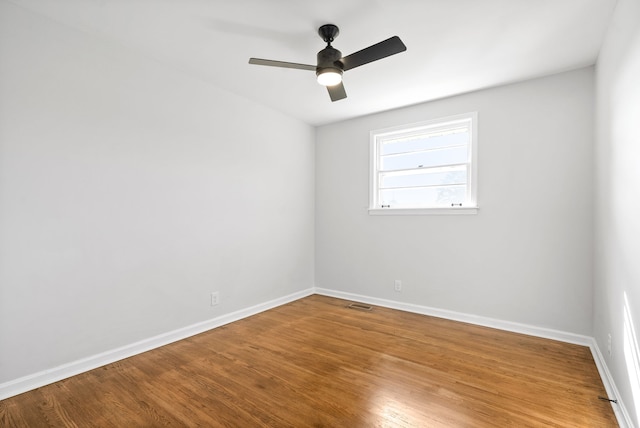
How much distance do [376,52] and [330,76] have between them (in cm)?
37

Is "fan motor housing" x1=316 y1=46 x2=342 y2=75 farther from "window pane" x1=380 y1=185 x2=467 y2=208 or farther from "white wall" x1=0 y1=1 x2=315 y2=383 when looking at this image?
"window pane" x1=380 y1=185 x2=467 y2=208

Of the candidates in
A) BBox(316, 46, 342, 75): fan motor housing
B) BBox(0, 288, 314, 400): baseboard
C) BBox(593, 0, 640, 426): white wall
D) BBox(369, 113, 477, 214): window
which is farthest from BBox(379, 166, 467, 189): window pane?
BBox(0, 288, 314, 400): baseboard

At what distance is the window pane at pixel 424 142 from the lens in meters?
3.54

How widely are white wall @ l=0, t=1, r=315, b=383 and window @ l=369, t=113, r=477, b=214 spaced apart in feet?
5.58

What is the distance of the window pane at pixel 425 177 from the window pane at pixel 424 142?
0.30m

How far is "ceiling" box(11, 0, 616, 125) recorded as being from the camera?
2.02 metres

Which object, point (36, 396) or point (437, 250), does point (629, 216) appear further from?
point (36, 396)

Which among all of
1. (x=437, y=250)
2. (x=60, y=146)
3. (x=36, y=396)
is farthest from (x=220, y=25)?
(x=437, y=250)

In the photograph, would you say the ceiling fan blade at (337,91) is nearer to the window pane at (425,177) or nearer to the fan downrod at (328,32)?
the fan downrod at (328,32)

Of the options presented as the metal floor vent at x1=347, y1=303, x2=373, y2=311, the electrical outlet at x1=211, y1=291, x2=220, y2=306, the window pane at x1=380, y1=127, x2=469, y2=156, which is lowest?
the metal floor vent at x1=347, y1=303, x2=373, y2=311

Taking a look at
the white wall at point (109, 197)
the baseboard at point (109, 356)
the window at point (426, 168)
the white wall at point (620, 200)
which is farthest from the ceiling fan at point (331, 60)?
the baseboard at point (109, 356)

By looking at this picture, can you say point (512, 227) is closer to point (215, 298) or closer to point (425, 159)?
point (425, 159)

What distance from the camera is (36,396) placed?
1.95 meters

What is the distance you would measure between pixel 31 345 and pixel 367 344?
100 inches
